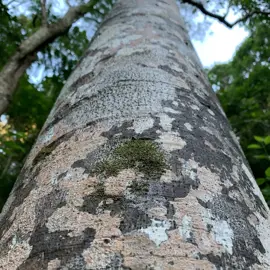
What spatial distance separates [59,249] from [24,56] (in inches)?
129

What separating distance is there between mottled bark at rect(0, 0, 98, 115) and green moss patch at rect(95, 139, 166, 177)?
7.47ft

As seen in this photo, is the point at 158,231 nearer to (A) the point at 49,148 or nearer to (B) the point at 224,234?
(B) the point at 224,234

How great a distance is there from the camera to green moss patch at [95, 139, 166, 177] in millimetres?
1045

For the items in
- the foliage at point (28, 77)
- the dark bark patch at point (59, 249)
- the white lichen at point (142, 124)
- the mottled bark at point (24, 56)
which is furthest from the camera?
the foliage at point (28, 77)

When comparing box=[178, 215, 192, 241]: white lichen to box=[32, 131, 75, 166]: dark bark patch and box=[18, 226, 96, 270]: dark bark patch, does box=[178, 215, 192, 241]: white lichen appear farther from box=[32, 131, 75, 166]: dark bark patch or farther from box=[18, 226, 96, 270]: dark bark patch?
box=[32, 131, 75, 166]: dark bark patch

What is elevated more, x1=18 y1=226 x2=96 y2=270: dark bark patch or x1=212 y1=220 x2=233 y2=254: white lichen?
x1=212 y1=220 x2=233 y2=254: white lichen

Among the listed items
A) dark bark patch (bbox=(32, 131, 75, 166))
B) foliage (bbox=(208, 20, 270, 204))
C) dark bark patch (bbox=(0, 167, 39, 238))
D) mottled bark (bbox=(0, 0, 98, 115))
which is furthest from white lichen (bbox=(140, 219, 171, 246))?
foliage (bbox=(208, 20, 270, 204))

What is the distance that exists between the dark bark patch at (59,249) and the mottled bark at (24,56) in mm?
2445

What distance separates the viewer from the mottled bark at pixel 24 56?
3.31 m

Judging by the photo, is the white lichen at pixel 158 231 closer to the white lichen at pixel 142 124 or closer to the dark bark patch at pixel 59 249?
the dark bark patch at pixel 59 249

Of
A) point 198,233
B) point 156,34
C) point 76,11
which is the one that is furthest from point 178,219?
point 76,11

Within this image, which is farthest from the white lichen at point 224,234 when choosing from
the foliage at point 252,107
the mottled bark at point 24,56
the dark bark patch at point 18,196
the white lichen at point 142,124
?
the foliage at point 252,107

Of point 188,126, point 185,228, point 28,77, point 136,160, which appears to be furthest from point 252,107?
point 185,228

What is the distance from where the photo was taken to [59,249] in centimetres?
85
